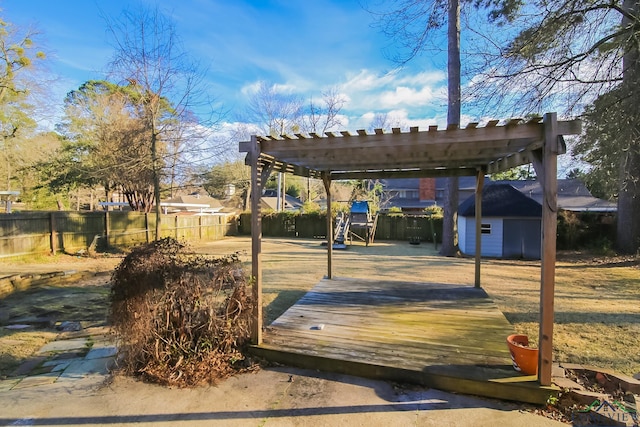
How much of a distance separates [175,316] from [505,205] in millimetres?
12464

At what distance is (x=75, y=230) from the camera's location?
434 inches

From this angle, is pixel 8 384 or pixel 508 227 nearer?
pixel 8 384

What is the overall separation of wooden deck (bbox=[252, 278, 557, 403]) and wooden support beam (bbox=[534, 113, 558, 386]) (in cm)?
23

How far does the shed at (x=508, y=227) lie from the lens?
38.8 feet

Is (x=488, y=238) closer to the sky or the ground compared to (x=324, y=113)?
closer to the ground

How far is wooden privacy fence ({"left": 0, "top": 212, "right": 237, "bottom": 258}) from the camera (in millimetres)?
9266

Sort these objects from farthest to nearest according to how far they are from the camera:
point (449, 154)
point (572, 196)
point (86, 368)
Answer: point (572, 196) → point (449, 154) → point (86, 368)

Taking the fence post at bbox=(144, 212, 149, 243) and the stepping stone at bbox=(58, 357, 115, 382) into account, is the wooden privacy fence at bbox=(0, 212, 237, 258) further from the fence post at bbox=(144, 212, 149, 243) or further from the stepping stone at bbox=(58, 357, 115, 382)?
the stepping stone at bbox=(58, 357, 115, 382)

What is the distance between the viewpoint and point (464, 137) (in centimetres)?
300

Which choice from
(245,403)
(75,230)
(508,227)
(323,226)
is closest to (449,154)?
(245,403)

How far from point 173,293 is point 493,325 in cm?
364

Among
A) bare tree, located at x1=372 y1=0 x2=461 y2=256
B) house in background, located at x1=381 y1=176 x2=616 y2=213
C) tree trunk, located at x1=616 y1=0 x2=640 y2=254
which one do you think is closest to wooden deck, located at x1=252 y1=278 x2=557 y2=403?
tree trunk, located at x1=616 y1=0 x2=640 y2=254

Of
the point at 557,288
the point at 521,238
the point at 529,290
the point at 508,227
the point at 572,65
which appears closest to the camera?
the point at 529,290

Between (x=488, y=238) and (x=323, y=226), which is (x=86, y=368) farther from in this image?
(x=323, y=226)
